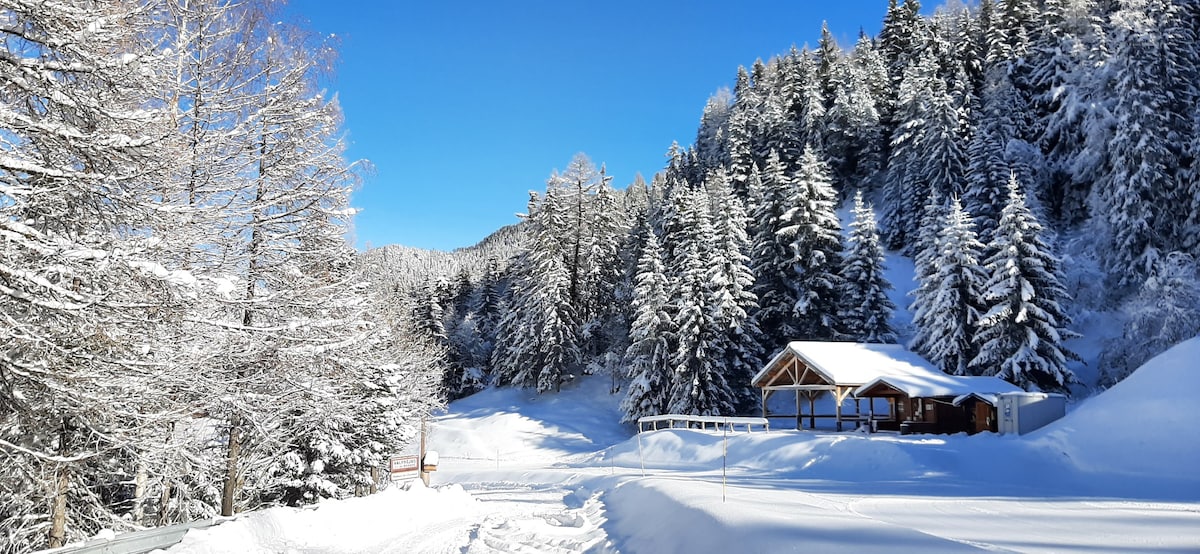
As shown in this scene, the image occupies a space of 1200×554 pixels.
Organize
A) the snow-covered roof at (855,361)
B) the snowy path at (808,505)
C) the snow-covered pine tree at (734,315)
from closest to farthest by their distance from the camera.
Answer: the snowy path at (808,505) → the snow-covered roof at (855,361) → the snow-covered pine tree at (734,315)

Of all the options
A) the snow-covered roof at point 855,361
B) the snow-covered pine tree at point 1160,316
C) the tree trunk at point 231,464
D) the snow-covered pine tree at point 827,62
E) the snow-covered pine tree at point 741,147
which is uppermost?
the snow-covered pine tree at point 827,62

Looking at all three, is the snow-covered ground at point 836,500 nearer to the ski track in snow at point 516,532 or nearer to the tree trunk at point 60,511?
the ski track in snow at point 516,532

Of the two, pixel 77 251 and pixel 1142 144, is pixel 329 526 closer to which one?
pixel 77 251

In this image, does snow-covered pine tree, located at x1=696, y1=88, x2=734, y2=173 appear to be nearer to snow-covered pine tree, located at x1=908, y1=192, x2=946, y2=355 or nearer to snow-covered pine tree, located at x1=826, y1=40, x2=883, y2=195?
snow-covered pine tree, located at x1=826, y1=40, x2=883, y2=195

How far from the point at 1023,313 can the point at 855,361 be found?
6.73m

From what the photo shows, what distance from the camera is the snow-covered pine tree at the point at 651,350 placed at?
36062mm

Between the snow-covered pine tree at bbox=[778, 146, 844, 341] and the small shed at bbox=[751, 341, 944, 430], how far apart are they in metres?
5.97

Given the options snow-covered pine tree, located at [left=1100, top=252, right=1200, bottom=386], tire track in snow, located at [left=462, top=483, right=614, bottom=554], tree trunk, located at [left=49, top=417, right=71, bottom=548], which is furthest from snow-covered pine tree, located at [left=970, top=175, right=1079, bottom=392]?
tree trunk, located at [left=49, top=417, right=71, bottom=548]

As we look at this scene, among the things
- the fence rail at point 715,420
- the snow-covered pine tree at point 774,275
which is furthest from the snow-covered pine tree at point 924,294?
the fence rail at point 715,420

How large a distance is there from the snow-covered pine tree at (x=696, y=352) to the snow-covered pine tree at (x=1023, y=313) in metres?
11.4

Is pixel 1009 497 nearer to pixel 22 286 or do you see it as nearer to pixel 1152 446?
pixel 1152 446

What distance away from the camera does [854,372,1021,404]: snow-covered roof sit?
83.4 ft

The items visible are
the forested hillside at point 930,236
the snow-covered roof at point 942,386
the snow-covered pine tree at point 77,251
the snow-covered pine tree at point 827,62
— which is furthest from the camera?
the snow-covered pine tree at point 827,62

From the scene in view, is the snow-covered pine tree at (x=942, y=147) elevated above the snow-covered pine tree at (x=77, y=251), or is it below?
above
